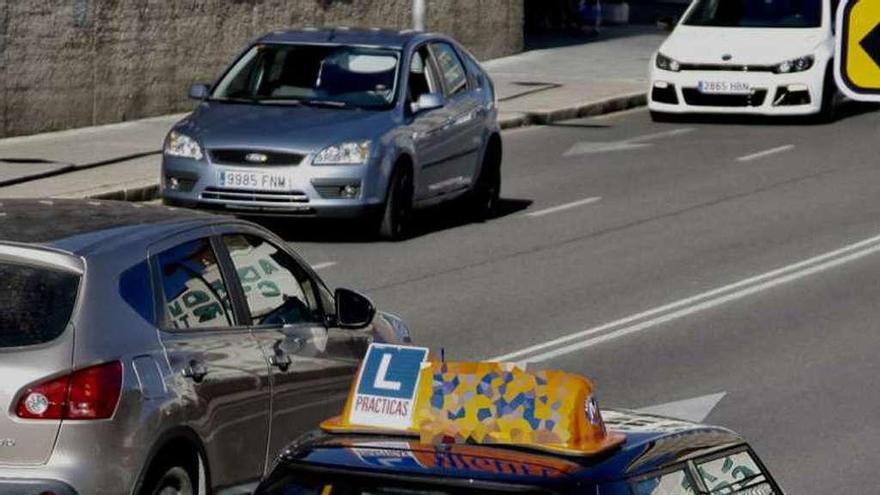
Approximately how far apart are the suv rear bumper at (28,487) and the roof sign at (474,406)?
1676 millimetres

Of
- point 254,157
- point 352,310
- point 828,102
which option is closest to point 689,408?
point 352,310

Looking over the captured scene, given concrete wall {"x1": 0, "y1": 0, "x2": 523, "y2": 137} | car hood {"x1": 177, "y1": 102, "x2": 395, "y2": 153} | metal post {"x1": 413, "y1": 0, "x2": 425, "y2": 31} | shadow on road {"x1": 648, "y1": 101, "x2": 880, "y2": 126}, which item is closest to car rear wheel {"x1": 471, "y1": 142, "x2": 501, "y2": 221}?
car hood {"x1": 177, "y1": 102, "x2": 395, "y2": 153}

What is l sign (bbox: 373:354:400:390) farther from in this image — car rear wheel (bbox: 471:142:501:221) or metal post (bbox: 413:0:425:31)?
metal post (bbox: 413:0:425:31)

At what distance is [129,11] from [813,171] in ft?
25.5

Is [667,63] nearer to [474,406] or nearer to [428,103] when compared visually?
[428,103]

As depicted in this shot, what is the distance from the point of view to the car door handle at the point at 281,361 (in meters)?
9.25

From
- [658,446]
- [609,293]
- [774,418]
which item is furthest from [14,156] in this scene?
[658,446]

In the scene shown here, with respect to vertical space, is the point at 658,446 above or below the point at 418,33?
above

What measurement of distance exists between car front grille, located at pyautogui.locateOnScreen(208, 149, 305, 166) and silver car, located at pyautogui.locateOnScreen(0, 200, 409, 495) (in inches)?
338

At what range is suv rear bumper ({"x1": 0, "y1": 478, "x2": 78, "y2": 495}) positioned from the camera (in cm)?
791

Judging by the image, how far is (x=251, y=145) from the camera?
1856 cm

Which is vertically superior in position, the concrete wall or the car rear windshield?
the car rear windshield

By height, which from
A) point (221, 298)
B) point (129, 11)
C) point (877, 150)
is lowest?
point (877, 150)

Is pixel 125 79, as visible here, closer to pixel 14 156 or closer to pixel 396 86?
pixel 14 156
